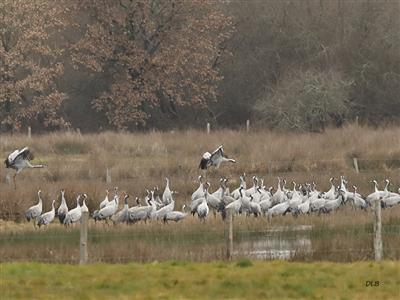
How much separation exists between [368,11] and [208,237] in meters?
34.6

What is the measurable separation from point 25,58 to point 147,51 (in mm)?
5771

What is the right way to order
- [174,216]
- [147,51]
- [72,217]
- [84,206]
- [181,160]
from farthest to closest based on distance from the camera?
[147,51], [181,160], [84,206], [174,216], [72,217]

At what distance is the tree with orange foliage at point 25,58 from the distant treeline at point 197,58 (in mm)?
58

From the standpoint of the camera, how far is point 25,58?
52.5 metres

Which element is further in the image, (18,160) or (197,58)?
(197,58)

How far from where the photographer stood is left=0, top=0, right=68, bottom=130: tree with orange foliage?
4994cm

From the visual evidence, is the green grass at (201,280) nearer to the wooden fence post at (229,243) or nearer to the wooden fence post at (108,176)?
the wooden fence post at (229,243)

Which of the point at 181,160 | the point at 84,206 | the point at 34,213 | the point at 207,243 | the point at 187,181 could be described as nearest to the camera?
the point at 207,243

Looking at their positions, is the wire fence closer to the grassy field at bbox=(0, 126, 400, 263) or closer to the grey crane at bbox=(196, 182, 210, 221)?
the grassy field at bbox=(0, 126, 400, 263)

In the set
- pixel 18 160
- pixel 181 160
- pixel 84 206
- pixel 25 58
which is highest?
pixel 25 58

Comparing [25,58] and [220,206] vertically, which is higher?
[25,58]

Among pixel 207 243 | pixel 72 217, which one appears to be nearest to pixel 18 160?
pixel 72 217

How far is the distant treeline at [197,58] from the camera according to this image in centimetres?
4975

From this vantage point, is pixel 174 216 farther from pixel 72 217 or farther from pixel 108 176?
pixel 108 176
